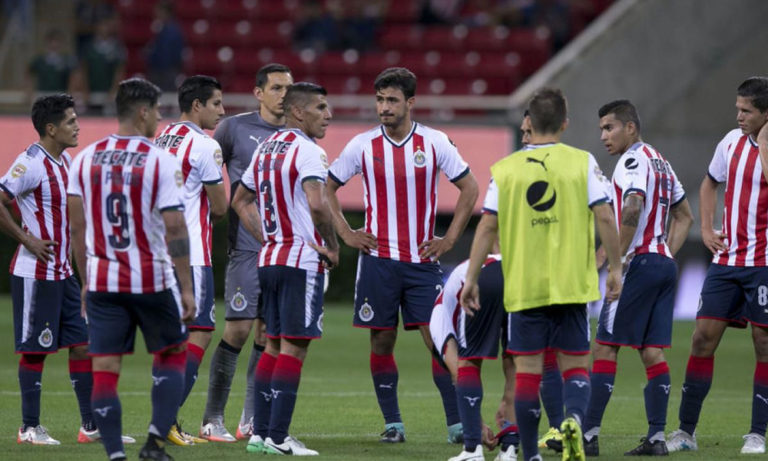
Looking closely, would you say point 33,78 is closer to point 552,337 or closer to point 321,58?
point 321,58

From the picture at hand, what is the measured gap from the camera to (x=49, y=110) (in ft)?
28.0

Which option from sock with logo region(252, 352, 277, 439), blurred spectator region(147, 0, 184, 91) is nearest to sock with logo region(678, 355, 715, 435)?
sock with logo region(252, 352, 277, 439)

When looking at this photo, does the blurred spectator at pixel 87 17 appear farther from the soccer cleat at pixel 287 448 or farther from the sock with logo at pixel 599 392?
the sock with logo at pixel 599 392

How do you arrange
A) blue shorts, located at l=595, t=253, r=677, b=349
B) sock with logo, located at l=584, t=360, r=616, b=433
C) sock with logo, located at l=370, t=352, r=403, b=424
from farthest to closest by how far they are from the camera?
1. sock with logo, located at l=370, t=352, r=403, b=424
2. blue shorts, located at l=595, t=253, r=677, b=349
3. sock with logo, located at l=584, t=360, r=616, b=433

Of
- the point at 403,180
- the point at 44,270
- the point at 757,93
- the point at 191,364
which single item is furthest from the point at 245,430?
the point at 757,93

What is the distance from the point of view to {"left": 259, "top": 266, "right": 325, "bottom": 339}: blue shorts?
793cm

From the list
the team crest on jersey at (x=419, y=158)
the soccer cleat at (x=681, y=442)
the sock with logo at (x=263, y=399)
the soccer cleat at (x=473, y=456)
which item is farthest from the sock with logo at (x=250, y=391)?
the soccer cleat at (x=681, y=442)

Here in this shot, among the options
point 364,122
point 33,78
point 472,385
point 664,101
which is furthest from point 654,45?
point 472,385

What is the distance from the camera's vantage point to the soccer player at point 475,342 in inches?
290

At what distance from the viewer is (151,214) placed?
6977 mm

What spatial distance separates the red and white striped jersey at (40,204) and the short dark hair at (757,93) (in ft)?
14.9

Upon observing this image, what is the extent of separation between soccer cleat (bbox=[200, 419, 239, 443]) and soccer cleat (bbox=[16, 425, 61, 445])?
3.17 feet

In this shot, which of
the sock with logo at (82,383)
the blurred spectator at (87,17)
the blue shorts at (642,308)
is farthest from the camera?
the blurred spectator at (87,17)

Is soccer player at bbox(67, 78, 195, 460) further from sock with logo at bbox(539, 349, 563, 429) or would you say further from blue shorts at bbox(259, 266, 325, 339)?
sock with logo at bbox(539, 349, 563, 429)
